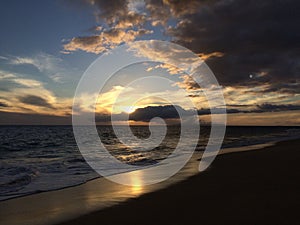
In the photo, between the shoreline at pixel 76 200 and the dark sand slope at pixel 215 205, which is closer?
the dark sand slope at pixel 215 205

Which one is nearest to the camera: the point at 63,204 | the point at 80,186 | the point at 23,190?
the point at 63,204

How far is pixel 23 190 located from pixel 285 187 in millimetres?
8438

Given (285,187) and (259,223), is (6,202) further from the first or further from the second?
(285,187)

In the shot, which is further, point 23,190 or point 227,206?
point 23,190

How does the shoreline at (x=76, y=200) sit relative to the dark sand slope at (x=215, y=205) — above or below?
below

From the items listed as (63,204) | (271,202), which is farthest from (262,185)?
(63,204)

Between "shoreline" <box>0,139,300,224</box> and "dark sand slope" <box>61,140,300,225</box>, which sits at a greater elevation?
"dark sand slope" <box>61,140,300,225</box>

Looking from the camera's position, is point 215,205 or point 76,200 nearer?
point 215,205

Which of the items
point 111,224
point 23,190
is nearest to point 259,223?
point 111,224

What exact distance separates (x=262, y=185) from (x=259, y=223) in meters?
3.85

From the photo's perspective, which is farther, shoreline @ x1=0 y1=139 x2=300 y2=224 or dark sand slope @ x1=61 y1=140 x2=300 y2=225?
shoreline @ x1=0 y1=139 x2=300 y2=224

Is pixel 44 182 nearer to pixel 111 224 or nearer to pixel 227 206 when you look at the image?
pixel 111 224

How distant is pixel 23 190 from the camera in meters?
9.68

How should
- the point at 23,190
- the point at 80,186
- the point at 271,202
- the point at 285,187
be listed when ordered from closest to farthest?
the point at 271,202
the point at 285,187
the point at 23,190
the point at 80,186
